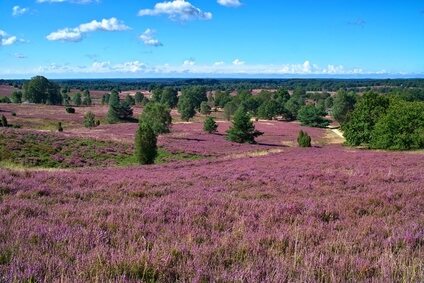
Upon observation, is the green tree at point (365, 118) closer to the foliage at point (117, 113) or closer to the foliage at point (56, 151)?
the foliage at point (56, 151)

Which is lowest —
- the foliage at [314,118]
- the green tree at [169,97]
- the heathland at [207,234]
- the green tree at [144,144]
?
the foliage at [314,118]

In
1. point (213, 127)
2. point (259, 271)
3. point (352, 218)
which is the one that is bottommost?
point (213, 127)

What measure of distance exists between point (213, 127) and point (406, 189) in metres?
62.6

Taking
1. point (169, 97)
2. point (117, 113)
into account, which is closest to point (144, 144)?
point (117, 113)

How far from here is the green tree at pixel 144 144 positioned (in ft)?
91.8

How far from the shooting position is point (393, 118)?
43.4 meters

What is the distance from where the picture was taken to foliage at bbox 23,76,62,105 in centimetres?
13112

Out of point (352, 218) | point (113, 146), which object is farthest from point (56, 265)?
point (113, 146)

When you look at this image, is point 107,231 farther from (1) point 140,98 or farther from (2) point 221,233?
(1) point 140,98

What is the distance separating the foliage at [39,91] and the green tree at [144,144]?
125m

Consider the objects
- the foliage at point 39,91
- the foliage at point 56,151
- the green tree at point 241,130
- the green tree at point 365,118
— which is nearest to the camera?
the foliage at point 56,151

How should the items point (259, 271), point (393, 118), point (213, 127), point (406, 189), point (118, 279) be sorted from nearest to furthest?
point (118, 279) < point (259, 271) < point (406, 189) < point (393, 118) < point (213, 127)

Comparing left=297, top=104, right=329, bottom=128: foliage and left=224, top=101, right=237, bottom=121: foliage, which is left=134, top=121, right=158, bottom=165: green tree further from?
left=224, top=101, right=237, bottom=121: foliage

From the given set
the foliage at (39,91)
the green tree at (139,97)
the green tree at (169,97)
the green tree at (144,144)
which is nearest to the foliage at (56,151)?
the green tree at (144,144)
